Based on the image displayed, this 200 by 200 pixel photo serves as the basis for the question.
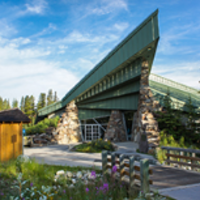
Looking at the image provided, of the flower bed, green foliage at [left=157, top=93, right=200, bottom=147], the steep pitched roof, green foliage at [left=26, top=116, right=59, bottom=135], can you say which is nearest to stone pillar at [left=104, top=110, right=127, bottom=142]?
green foliage at [left=157, top=93, right=200, bottom=147]

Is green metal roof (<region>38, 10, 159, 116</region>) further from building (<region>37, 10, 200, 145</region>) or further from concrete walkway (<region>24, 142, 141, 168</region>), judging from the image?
concrete walkway (<region>24, 142, 141, 168</region>)

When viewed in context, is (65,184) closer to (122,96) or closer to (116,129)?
(116,129)

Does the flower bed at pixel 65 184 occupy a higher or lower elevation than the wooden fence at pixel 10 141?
lower

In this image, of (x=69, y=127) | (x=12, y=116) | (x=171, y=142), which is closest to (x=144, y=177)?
(x=171, y=142)

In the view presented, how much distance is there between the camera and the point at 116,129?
59.3ft

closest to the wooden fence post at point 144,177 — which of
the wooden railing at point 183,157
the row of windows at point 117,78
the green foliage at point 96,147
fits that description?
the wooden railing at point 183,157

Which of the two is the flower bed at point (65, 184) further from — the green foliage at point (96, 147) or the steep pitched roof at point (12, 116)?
the green foliage at point (96, 147)

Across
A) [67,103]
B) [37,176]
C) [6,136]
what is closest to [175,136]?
[37,176]

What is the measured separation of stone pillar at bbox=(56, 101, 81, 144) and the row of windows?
2.91 metres

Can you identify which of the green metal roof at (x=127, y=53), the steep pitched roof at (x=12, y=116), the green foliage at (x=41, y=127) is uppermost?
the green metal roof at (x=127, y=53)

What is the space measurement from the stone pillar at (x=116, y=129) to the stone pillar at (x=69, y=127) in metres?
5.04

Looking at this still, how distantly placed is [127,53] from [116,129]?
7.26 meters

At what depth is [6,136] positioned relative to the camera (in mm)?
9188

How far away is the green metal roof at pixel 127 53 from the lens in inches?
480
